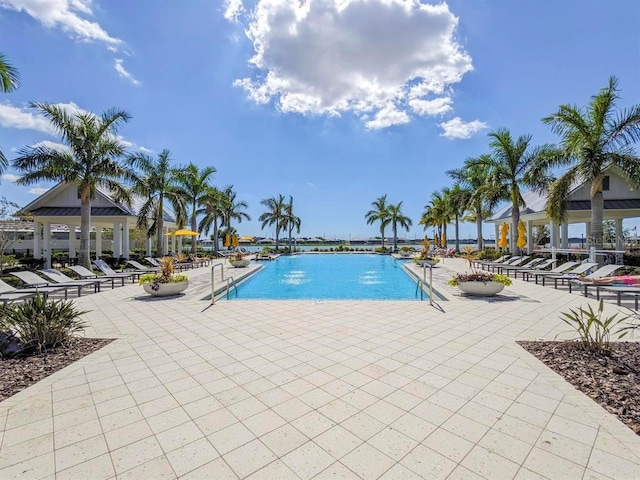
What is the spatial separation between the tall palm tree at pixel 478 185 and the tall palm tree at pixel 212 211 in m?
20.1

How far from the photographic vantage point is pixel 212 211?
1144 inches

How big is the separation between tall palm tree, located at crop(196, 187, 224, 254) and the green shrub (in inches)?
822

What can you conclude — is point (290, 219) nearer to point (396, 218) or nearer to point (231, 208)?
point (231, 208)

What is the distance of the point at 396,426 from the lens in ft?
9.05

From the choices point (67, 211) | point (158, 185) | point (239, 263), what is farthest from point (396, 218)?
point (67, 211)

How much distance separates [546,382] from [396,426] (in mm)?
2154

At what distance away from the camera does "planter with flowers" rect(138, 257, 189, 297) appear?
9.25m

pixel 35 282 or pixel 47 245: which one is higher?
pixel 47 245

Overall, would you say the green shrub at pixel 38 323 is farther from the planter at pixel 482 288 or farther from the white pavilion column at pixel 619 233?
the white pavilion column at pixel 619 233

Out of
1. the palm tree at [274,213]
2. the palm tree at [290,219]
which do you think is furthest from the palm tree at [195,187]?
the palm tree at [290,219]

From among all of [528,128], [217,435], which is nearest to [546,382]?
[217,435]

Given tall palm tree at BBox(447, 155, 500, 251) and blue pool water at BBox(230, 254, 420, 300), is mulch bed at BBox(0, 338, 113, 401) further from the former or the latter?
tall palm tree at BBox(447, 155, 500, 251)

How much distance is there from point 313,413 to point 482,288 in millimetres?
7566

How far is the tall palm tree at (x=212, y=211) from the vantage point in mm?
25513
